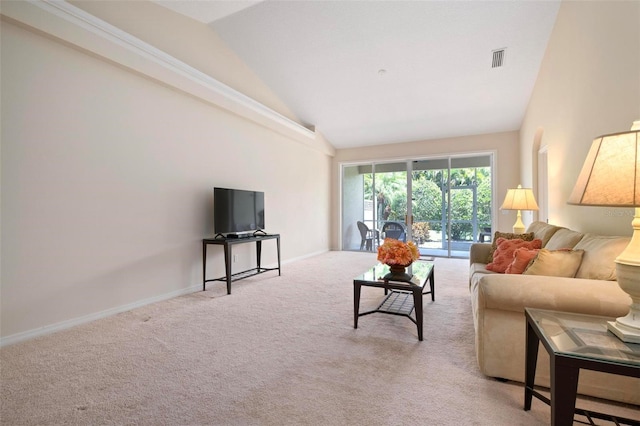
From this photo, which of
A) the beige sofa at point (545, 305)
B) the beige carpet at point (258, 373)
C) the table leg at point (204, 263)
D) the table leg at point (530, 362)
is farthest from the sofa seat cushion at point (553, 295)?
the table leg at point (204, 263)

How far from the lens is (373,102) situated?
566 cm

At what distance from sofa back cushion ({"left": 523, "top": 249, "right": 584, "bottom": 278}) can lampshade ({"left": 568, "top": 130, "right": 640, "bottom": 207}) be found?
913 millimetres

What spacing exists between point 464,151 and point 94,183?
657 centimetres

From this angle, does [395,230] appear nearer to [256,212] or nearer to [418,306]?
[256,212]

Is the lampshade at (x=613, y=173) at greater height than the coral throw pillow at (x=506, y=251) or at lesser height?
greater

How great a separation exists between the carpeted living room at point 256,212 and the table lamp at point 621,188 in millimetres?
23

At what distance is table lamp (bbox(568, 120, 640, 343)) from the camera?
3.65ft

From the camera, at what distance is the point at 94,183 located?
295 centimetres

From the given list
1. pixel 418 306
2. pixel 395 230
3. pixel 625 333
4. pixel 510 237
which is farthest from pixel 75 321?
pixel 395 230

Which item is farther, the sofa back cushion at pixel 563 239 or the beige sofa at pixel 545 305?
the sofa back cushion at pixel 563 239

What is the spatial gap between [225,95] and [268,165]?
1.48 m

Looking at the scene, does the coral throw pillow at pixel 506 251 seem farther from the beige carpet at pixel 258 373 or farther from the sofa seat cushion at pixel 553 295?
the sofa seat cushion at pixel 553 295

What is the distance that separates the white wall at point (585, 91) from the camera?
2.03 metres

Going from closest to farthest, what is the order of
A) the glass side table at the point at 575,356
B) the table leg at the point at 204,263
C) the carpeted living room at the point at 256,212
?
the glass side table at the point at 575,356, the carpeted living room at the point at 256,212, the table leg at the point at 204,263
